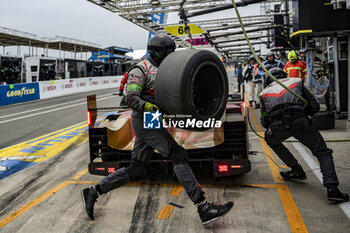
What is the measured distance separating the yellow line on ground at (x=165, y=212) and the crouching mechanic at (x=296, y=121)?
1588 mm

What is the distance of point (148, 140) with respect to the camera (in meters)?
3.31

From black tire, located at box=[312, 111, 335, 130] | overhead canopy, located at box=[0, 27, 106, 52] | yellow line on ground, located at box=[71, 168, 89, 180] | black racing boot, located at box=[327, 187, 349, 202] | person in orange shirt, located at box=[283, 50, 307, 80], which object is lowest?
yellow line on ground, located at box=[71, 168, 89, 180]

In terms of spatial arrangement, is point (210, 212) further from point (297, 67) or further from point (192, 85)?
point (297, 67)

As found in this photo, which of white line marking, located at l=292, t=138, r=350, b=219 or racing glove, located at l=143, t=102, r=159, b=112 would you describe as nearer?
racing glove, located at l=143, t=102, r=159, b=112

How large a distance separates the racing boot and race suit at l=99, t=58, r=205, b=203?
1.82 metres

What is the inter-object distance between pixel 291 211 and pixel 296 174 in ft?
3.60

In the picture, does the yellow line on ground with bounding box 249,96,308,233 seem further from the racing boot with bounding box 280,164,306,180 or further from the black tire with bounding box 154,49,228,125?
the black tire with bounding box 154,49,228,125

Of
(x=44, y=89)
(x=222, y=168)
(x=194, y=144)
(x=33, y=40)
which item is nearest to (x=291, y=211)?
(x=222, y=168)

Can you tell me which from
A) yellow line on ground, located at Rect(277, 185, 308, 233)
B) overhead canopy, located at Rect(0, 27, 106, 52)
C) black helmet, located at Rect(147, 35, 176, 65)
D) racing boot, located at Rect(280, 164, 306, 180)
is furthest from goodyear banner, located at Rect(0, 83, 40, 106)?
yellow line on ground, located at Rect(277, 185, 308, 233)

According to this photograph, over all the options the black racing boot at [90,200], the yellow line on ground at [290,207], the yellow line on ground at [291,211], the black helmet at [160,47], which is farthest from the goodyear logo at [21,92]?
the yellow line on ground at [291,211]

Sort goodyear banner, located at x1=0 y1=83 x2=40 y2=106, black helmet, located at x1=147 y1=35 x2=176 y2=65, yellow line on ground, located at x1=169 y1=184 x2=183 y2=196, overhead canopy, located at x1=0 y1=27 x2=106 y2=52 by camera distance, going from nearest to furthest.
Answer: black helmet, located at x1=147 y1=35 x2=176 y2=65 < yellow line on ground, located at x1=169 y1=184 x2=183 y2=196 < goodyear banner, located at x1=0 y1=83 x2=40 y2=106 < overhead canopy, located at x1=0 y1=27 x2=106 y2=52

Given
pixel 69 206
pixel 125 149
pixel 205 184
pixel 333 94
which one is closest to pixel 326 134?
pixel 333 94

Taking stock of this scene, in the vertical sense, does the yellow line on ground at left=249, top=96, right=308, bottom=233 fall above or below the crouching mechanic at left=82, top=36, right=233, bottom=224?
below

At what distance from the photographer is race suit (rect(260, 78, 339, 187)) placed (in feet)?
12.3
